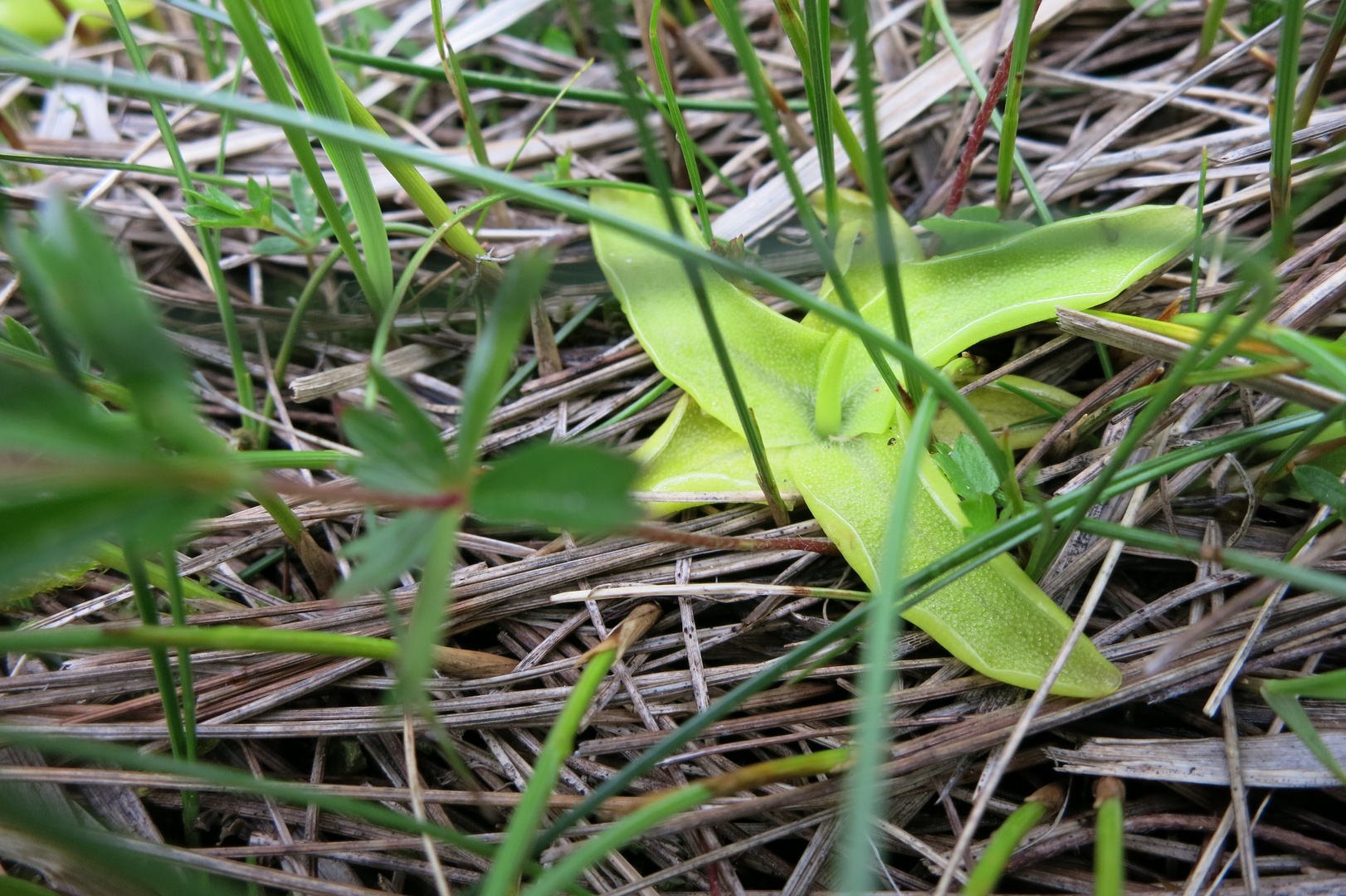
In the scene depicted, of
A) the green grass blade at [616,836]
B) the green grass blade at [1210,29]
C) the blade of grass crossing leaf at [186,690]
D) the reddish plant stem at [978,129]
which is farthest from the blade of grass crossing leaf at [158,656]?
the green grass blade at [1210,29]

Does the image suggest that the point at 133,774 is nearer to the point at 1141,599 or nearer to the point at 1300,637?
the point at 1141,599

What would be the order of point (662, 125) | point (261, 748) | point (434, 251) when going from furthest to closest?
point (662, 125) → point (434, 251) → point (261, 748)

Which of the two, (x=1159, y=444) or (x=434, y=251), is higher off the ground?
(x=434, y=251)

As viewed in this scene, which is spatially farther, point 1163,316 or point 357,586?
point 1163,316

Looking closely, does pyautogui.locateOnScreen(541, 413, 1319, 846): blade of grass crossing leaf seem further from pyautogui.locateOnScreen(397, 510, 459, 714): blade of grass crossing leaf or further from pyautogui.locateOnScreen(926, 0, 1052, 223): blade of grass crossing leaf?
pyautogui.locateOnScreen(926, 0, 1052, 223): blade of grass crossing leaf

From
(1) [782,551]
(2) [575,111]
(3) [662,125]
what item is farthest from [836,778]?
(2) [575,111]

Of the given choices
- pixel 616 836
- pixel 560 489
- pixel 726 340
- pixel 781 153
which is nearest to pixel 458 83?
pixel 726 340

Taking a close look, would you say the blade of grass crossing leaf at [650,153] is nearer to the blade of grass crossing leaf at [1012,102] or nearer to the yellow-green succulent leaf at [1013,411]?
the yellow-green succulent leaf at [1013,411]

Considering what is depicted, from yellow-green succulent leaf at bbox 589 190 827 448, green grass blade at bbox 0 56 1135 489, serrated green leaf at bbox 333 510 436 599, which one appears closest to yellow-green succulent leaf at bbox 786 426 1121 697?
yellow-green succulent leaf at bbox 589 190 827 448
